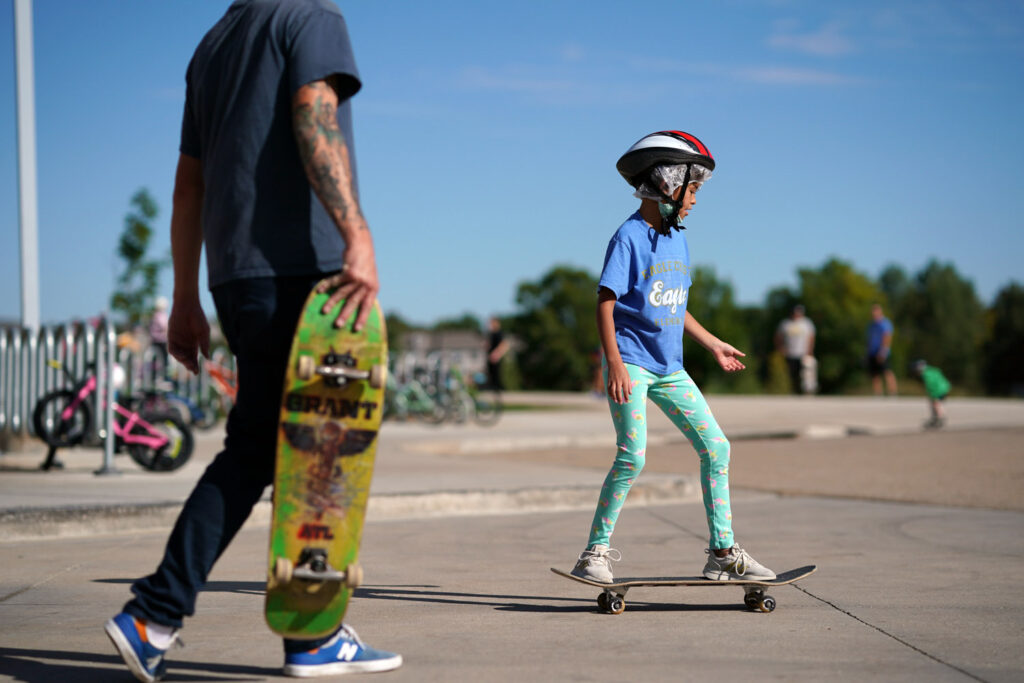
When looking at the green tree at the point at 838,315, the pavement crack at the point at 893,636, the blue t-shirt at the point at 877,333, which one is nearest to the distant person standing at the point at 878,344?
the blue t-shirt at the point at 877,333

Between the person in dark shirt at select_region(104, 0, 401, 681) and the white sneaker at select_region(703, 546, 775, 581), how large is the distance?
1647 mm

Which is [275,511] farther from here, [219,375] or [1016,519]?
[219,375]

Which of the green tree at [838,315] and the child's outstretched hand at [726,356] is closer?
the child's outstretched hand at [726,356]

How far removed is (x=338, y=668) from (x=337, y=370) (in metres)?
0.94

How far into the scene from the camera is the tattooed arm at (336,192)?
307 cm

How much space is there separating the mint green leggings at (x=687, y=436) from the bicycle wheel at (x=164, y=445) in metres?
6.35

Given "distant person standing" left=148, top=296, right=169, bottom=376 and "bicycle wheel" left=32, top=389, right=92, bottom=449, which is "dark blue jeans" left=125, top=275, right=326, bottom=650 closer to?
"bicycle wheel" left=32, top=389, right=92, bottom=449

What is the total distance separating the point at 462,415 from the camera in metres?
19.1

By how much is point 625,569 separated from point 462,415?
13.8 metres

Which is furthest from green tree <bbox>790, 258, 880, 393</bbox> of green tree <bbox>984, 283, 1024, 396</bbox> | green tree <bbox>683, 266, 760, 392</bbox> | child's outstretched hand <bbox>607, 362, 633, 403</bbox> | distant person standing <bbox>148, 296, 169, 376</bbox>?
child's outstretched hand <bbox>607, 362, 633, 403</bbox>

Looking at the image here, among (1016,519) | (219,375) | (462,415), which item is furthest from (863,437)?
(219,375)

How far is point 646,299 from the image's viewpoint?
446 cm

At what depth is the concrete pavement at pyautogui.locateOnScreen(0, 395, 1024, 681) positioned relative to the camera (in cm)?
351

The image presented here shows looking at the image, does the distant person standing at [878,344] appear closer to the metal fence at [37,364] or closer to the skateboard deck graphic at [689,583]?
the metal fence at [37,364]
